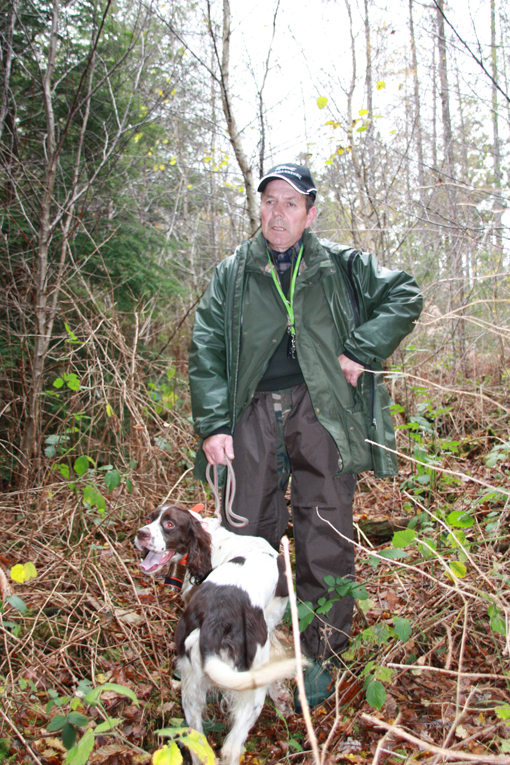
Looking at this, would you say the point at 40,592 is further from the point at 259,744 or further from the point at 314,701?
the point at 314,701

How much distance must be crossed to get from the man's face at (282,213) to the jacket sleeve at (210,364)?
1.03ft

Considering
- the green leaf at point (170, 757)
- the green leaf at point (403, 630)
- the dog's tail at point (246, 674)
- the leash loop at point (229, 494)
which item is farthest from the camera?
the leash loop at point (229, 494)

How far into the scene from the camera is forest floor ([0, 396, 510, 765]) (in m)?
1.79

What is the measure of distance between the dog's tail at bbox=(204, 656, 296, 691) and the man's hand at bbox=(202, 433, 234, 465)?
0.89 meters

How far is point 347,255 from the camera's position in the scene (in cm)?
247

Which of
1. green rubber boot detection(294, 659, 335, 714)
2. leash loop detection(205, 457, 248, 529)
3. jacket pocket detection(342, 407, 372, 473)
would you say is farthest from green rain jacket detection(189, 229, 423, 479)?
green rubber boot detection(294, 659, 335, 714)

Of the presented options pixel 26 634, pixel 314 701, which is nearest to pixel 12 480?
pixel 26 634

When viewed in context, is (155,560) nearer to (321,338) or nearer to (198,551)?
(198,551)

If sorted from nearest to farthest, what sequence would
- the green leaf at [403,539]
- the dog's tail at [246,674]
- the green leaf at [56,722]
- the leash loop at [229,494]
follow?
the dog's tail at [246,674] → the green leaf at [56,722] → the green leaf at [403,539] → the leash loop at [229,494]

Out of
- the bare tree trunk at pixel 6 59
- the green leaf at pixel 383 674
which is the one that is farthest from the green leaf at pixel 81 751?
the bare tree trunk at pixel 6 59

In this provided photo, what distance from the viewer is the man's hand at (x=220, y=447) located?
7.96 feet

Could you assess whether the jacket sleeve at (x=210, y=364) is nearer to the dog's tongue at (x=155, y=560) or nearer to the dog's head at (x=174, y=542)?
the dog's head at (x=174, y=542)

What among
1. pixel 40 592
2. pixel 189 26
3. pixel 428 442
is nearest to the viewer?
pixel 40 592

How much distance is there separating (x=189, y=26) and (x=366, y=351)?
5.94 meters
